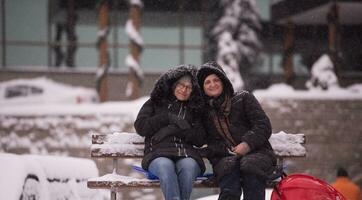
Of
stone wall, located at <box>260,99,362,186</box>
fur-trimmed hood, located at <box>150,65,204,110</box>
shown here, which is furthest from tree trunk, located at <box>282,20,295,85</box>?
fur-trimmed hood, located at <box>150,65,204,110</box>

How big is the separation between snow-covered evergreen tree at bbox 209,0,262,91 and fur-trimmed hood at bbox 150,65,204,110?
1271 centimetres

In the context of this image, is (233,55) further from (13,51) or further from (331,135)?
(13,51)

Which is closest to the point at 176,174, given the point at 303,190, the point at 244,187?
the point at 244,187

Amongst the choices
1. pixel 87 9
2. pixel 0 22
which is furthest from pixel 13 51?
pixel 87 9

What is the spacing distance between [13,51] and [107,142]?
654 inches

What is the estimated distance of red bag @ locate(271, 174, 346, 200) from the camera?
229 inches

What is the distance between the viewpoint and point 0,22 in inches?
902

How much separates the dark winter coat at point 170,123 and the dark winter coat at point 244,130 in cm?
10

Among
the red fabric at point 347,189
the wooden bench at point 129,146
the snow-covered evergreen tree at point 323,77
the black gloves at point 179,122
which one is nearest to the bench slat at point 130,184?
the wooden bench at point 129,146

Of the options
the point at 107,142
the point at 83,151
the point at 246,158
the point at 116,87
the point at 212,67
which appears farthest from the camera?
the point at 116,87

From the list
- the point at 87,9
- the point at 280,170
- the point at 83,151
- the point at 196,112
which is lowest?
the point at 83,151

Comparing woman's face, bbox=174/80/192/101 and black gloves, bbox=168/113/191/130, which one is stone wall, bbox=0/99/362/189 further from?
black gloves, bbox=168/113/191/130

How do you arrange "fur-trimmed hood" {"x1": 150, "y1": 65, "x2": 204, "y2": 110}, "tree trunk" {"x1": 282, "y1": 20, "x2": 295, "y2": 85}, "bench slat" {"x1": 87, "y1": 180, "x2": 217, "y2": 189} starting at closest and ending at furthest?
"bench slat" {"x1": 87, "y1": 180, "x2": 217, "y2": 189} < "fur-trimmed hood" {"x1": 150, "y1": 65, "x2": 204, "y2": 110} < "tree trunk" {"x1": 282, "y1": 20, "x2": 295, "y2": 85}

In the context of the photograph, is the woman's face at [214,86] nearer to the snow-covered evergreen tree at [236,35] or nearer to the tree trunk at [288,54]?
the snow-covered evergreen tree at [236,35]
